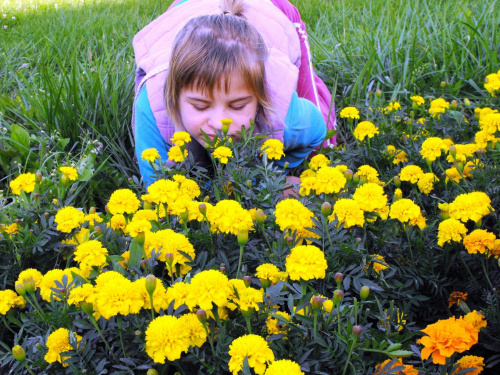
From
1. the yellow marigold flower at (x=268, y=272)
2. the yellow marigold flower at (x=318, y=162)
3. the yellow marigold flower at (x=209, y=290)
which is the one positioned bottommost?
the yellow marigold flower at (x=318, y=162)

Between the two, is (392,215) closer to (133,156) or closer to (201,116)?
(201,116)

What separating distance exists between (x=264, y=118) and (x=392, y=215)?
40.0 inches

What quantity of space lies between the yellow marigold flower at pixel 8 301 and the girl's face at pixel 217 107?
38.5 inches

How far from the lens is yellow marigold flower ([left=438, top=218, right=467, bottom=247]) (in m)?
1.43

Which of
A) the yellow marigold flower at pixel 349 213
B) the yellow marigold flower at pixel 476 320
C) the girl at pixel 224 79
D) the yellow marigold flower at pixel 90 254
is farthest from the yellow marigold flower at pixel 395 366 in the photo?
the girl at pixel 224 79

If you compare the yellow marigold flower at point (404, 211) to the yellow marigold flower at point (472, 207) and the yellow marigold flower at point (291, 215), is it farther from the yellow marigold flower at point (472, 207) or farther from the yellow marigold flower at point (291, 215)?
the yellow marigold flower at point (291, 215)

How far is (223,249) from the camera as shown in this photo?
150 centimetres

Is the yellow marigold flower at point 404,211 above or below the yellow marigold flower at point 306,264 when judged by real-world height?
below

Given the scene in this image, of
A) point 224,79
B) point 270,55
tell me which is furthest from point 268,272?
point 270,55

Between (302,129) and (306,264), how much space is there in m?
1.52

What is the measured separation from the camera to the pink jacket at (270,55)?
2475 millimetres

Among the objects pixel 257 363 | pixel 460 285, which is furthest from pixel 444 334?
pixel 460 285

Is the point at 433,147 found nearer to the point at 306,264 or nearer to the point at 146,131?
the point at 306,264

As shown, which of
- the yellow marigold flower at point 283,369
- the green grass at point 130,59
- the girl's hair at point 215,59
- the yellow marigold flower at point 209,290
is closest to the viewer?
the yellow marigold flower at point 283,369
